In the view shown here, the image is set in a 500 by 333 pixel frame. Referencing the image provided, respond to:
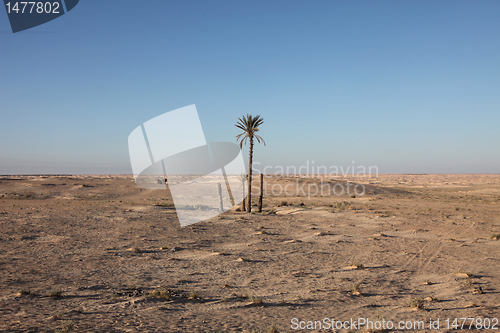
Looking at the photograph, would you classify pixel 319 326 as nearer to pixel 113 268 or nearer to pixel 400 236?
pixel 113 268

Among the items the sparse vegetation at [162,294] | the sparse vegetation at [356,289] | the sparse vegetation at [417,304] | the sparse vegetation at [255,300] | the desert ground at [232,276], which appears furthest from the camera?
the sparse vegetation at [356,289]

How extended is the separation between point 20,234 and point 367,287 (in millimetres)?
19331

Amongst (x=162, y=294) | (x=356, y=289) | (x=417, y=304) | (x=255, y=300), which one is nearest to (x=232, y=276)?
(x=255, y=300)

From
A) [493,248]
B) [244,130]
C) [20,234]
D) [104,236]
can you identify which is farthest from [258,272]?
[244,130]

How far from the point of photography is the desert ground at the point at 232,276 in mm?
7520

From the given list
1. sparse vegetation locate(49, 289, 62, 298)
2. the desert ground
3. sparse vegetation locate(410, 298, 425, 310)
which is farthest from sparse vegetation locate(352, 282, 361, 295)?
sparse vegetation locate(49, 289, 62, 298)

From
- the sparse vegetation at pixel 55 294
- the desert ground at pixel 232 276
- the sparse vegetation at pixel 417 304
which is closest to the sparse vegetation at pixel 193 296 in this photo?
the desert ground at pixel 232 276

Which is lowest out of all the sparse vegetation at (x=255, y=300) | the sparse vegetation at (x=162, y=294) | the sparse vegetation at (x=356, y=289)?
the sparse vegetation at (x=356, y=289)

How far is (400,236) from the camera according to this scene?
1952 cm

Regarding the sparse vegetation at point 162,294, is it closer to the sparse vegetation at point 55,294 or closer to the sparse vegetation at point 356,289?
the sparse vegetation at point 55,294

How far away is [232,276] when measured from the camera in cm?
1130

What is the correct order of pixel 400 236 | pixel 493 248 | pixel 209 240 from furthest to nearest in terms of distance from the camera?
1. pixel 400 236
2. pixel 209 240
3. pixel 493 248

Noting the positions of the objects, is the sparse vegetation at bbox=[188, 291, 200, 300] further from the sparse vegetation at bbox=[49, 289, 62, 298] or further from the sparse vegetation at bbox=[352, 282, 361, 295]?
the sparse vegetation at bbox=[352, 282, 361, 295]

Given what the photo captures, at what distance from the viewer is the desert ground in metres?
7.52
